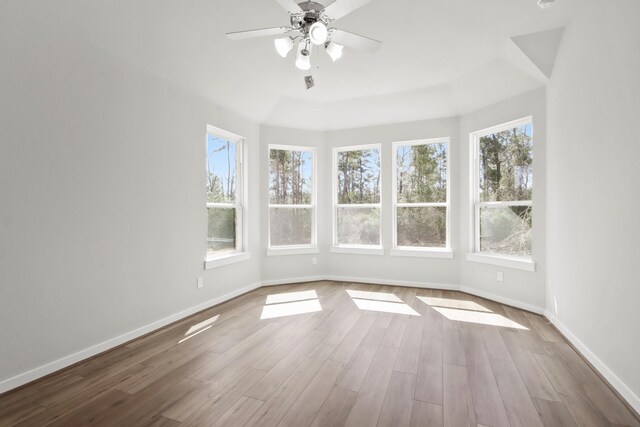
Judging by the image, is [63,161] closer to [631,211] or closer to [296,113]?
[296,113]

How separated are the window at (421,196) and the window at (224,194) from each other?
2446 millimetres

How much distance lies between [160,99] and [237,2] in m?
1.28

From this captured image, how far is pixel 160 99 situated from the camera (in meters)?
3.18

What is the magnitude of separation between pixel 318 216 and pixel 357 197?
74cm

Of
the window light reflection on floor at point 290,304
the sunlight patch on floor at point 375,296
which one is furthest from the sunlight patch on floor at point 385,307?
the window light reflection on floor at point 290,304

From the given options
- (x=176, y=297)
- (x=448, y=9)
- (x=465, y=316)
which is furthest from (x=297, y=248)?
(x=448, y=9)

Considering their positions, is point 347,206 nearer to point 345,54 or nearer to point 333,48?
point 345,54

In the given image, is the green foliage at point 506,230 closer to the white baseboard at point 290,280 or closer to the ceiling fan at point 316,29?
the white baseboard at point 290,280

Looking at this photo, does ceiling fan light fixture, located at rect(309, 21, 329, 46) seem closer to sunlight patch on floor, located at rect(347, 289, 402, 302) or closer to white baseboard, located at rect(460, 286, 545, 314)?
sunlight patch on floor, located at rect(347, 289, 402, 302)

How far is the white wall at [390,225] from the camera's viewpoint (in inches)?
184

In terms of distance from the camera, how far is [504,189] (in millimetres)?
4051

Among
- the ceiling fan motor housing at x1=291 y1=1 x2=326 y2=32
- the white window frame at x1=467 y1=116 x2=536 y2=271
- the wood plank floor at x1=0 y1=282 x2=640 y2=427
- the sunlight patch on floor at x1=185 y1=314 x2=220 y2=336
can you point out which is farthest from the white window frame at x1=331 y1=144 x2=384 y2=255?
the ceiling fan motor housing at x1=291 y1=1 x2=326 y2=32

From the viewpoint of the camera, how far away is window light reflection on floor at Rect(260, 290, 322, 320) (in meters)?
3.65

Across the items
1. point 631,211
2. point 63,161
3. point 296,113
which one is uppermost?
point 296,113
